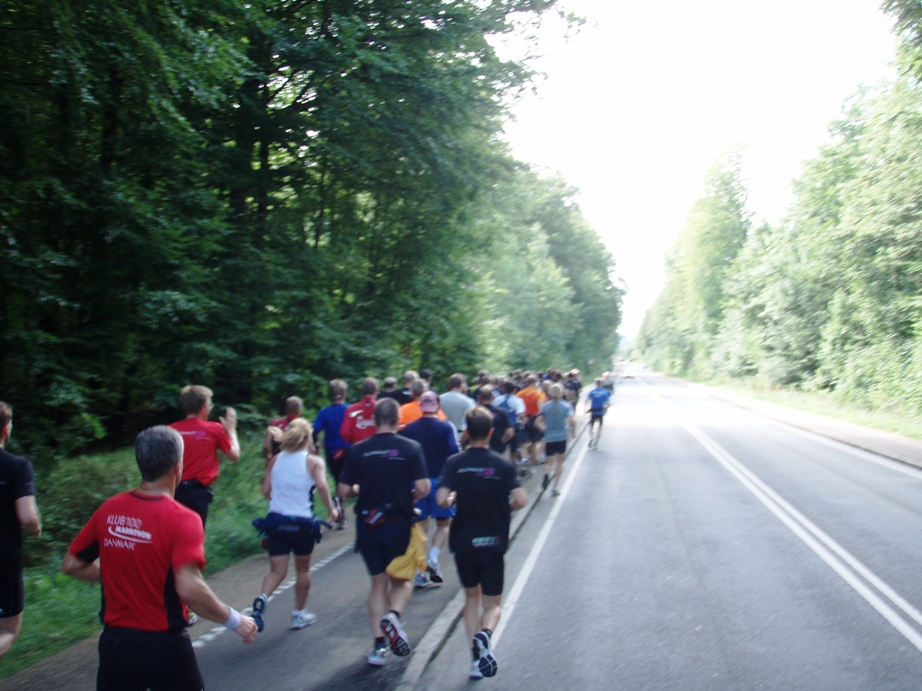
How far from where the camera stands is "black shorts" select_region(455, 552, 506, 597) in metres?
5.37

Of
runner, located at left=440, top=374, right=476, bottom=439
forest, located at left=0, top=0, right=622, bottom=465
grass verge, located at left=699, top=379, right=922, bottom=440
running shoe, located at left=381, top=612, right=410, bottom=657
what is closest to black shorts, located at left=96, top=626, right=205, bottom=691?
running shoe, located at left=381, top=612, right=410, bottom=657

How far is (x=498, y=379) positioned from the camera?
14.7 m

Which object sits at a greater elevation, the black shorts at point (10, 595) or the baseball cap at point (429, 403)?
the baseball cap at point (429, 403)

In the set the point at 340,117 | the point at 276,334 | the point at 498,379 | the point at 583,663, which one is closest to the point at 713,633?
the point at 583,663

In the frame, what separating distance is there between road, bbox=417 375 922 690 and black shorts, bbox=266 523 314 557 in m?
1.41

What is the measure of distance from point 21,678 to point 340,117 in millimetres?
12302

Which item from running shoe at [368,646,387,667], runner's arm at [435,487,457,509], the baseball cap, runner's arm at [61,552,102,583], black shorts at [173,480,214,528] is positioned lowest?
running shoe at [368,646,387,667]

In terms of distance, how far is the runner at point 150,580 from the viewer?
3.29 m

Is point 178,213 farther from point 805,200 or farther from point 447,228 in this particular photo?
point 805,200

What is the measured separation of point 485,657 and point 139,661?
2.51 meters

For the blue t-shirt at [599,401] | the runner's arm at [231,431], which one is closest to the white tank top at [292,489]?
the runner's arm at [231,431]

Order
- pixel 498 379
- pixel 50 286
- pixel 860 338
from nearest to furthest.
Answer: pixel 50 286
pixel 498 379
pixel 860 338

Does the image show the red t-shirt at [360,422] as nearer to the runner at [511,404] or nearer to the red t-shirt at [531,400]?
the runner at [511,404]

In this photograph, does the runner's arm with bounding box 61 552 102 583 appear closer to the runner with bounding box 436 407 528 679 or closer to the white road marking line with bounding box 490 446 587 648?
the runner with bounding box 436 407 528 679
